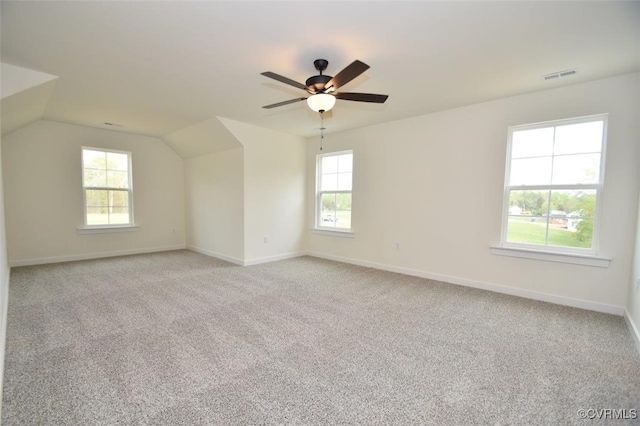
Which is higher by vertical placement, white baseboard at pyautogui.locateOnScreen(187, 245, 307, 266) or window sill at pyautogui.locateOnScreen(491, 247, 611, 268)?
window sill at pyautogui.locateOnScreen(491, 247, 611, 268)

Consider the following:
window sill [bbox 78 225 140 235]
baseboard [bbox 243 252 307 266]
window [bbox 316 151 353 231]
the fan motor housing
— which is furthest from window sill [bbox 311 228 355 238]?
window sill [bbox 78 225 140 235]

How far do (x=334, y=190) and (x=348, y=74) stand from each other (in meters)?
3.45

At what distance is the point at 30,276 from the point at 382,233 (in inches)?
218

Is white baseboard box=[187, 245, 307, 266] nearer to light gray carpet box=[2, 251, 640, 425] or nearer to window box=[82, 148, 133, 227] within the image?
light gray carpet box=[2, 251, 640, 425]

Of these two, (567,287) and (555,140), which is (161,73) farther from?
(567,287)

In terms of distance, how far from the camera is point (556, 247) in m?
3.32

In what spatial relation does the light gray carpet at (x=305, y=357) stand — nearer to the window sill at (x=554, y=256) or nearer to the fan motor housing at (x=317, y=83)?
the window sill at (x=554, y=256)

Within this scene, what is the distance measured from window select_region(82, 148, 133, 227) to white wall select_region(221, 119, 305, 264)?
284 centimetres

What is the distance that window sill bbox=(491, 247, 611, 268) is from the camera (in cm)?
302

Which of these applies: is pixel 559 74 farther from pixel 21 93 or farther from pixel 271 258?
pixel 21 93

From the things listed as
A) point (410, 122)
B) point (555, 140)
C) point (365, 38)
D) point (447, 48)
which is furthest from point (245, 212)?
point (555, 140)

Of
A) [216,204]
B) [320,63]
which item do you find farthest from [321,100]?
[216,204]

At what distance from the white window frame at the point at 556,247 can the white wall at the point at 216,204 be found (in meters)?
4.10

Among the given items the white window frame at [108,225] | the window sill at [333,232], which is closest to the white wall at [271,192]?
the window sill at [333,232]
